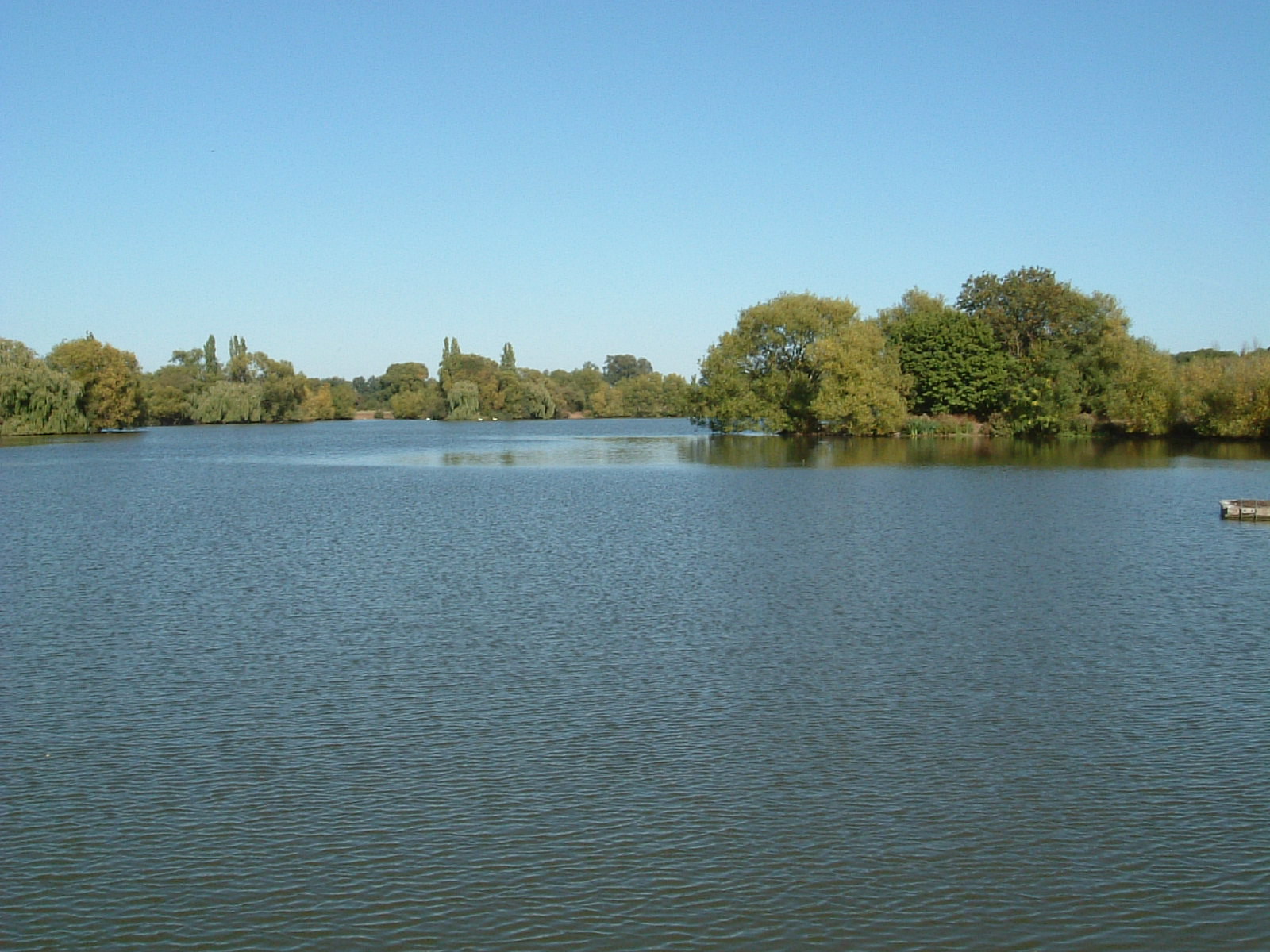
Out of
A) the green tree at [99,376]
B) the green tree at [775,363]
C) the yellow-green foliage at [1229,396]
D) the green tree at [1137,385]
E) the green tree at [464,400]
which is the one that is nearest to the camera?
the yellow-green foliage at [1229,396]

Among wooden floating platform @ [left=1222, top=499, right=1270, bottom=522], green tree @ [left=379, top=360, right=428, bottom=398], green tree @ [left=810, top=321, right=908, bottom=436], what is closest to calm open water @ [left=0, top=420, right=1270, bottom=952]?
wooden floating platform @ [left=1222, top=499, right=1270, bottom=522]

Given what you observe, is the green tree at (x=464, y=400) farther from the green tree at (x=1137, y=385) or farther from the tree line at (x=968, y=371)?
the green tree at (x=1137, y=385)

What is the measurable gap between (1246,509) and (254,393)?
107482 mm

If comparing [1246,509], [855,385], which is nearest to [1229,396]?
[855,385]

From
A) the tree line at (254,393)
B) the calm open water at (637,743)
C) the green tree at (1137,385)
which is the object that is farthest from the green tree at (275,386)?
the calm open water at (637,743)

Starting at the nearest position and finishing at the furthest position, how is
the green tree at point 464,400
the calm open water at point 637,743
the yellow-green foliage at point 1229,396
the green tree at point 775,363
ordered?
the calm open water at point 637,743 → the yellow-green foliage at point 1229,396 → the green tree at point 775,363 → the green tree at point 464,400

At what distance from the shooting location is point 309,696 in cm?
1204

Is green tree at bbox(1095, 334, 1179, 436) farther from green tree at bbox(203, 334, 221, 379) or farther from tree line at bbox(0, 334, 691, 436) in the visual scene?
green tree at bbox(203, 334, 221, 379)

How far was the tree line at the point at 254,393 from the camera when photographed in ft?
265

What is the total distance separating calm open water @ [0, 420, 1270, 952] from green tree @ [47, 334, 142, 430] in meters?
69.4

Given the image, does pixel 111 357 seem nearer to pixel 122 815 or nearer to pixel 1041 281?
pixel 1041 281

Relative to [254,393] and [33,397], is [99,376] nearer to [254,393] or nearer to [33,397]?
[33,397]

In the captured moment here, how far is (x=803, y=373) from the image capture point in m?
74.9

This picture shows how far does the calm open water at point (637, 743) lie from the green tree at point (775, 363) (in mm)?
49811
